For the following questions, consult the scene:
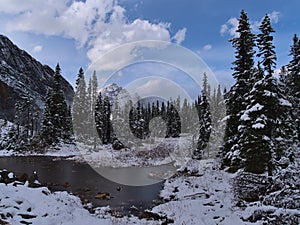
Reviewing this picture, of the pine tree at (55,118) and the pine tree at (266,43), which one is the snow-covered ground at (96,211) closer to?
the pine tree at (266,43)

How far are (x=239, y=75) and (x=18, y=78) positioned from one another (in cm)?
9733

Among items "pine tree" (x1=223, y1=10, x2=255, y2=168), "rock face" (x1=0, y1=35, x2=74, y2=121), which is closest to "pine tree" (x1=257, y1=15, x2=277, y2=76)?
"pine tree" (x1=223, y1=10, x2=255, y2=168)

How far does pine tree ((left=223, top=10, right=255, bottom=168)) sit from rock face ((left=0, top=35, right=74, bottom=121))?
225ft

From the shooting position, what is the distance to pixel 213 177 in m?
21.5

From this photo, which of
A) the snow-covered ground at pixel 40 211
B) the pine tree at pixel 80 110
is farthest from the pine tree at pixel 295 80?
the pine tree at pixel 80 110

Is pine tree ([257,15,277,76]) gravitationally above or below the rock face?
below

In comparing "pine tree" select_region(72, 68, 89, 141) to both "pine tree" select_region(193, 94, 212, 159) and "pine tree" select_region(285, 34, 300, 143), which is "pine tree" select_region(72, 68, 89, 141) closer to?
"pine tree" select_region(193, 94, 212, 159)

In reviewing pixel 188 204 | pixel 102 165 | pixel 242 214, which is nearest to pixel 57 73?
pixel 102 165

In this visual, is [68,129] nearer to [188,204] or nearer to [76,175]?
[76,175]

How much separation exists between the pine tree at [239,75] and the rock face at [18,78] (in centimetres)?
6861

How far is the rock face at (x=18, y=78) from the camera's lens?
8894 cm

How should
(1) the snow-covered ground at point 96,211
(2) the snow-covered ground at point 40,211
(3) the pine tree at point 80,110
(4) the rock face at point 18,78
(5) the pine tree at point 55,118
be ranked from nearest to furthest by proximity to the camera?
(2) the snow-covered ground at point 40,211
(1) the snow-covered ground at point 96,211
(5) the pine tree at point 55,118
(3) the pine tree at point 80,110
(4) the rock face at point 18,78

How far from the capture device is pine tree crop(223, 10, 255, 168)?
78.5 feet

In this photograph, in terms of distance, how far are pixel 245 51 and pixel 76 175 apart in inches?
792
